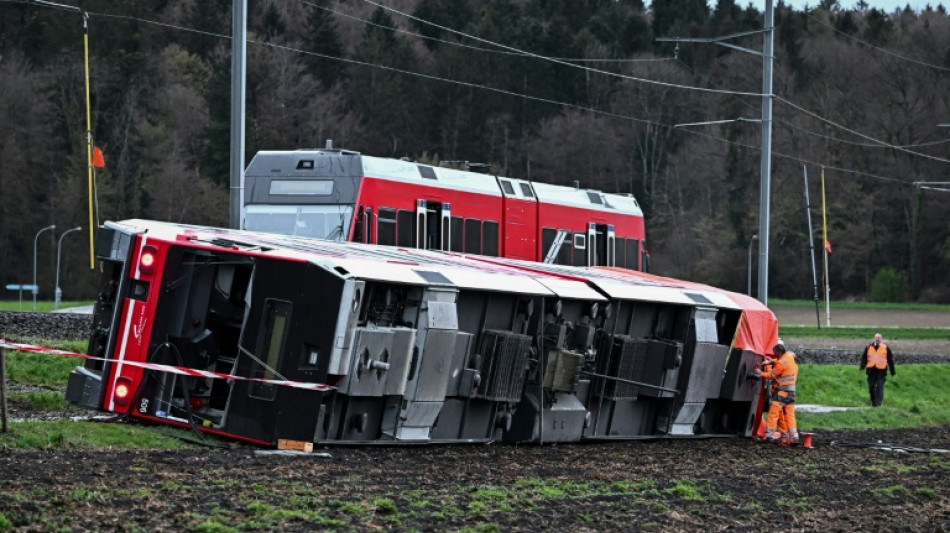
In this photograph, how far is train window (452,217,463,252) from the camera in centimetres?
3266

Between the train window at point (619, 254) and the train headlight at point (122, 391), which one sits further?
the train window at point (619, 254)

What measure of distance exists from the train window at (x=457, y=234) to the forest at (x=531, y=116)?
4781cm

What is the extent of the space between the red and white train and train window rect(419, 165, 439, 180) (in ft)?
0.09

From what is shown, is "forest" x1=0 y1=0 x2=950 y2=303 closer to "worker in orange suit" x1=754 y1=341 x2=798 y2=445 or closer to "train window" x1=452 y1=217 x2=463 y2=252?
"train window" x1=452 y1=217 x2=463 y2=252

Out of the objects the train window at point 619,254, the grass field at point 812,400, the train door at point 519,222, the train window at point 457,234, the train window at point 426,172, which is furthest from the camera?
the train window at point 619,254

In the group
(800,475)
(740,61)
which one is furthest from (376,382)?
(740,61)

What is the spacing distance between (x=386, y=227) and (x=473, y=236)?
9.97 ft

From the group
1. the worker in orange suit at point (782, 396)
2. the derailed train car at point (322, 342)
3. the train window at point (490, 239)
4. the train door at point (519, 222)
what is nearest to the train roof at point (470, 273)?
the derailed train car at point (322, 342)

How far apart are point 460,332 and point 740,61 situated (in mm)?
88620

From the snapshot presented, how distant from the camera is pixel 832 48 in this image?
108 metres

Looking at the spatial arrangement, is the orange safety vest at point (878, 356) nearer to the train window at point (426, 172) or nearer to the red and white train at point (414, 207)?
the red and white train at point (414, 207)

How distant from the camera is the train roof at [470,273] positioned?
18.9m

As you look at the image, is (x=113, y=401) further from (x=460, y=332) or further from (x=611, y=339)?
(x=611, y=339)

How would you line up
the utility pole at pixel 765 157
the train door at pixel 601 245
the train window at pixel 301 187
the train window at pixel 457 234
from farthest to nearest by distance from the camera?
the train door at pixel 601 245, the utility pole at pixel 765 157, the train window at pixel 457 234, the train window at pixel 301 187
